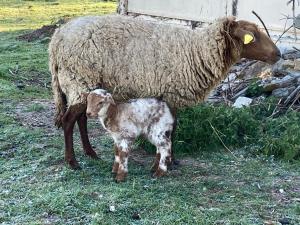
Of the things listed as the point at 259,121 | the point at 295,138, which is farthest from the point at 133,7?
the point at 295,138

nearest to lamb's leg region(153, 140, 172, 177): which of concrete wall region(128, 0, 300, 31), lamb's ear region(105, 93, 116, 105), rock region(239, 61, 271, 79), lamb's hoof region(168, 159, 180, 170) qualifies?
lamb's hoof region(168, 159, 180, 170)

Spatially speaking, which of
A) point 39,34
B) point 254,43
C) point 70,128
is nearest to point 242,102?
point 254,43

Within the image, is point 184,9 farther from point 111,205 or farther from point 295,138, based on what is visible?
point 111,205

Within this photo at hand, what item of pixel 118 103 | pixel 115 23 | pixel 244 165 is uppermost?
pixel 115 23

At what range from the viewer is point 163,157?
6.67 m

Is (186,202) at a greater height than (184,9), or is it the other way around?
(184,9)

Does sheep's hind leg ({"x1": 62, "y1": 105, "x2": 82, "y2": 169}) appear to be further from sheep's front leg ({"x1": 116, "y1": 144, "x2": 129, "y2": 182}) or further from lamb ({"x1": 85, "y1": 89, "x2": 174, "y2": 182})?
sheep's front leg ({"x1": 116, "y1": 144, "x2": 129, "y2": 182})

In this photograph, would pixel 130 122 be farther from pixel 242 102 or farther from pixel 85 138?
pixel 242 102

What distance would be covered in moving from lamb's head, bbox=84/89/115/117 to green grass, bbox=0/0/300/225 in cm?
77

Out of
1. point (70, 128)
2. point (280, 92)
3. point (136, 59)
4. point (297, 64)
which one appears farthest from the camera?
point (297, 64)

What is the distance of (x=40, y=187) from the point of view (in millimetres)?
6375

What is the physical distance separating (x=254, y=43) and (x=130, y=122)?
1.84m

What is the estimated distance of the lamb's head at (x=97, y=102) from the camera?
20.9 feet

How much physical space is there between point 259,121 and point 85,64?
2.95 meters
